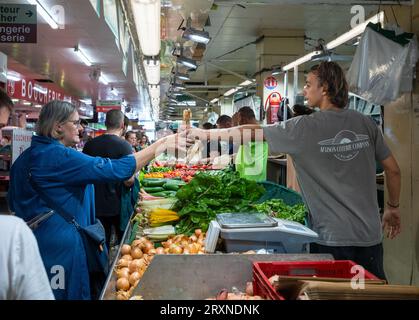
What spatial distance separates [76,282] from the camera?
107 inches

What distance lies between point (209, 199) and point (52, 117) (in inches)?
53.7

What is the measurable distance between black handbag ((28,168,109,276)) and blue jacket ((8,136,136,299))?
0.03m

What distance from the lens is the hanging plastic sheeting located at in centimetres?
382

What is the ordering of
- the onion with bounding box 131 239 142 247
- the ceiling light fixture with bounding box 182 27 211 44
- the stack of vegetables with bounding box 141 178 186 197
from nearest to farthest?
the onion with bounding box 131 239 142 247 < the stack of vegetables with bounding box 141 178 186 197 < the ceiling light fixture with bounding box 182 27 211 44

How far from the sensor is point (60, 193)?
8.82ft

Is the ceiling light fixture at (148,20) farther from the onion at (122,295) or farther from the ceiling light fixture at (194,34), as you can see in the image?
the onion at (122,295)

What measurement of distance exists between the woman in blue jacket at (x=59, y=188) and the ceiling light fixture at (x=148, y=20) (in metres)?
2.98

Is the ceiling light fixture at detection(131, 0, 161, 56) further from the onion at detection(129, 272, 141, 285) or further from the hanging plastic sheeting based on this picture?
the onion at detection(129, 272, 141, 285)

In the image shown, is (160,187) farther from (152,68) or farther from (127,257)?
(152,68)

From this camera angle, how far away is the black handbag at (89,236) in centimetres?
266

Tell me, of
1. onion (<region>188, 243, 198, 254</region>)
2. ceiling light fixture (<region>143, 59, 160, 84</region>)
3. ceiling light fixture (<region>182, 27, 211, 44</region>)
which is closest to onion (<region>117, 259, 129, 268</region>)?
onion (<region>188, 243, 198, 254</region>)
